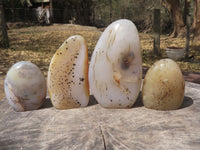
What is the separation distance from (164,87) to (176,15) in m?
8.92

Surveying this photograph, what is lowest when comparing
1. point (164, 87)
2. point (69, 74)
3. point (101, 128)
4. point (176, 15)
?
point (101, 128)

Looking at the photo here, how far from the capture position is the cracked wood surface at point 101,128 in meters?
1.35

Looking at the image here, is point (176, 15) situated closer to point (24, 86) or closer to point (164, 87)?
point (164, 87)

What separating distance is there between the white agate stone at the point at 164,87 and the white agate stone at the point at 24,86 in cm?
92

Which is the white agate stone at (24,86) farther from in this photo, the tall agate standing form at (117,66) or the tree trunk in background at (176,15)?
the tree trunk in background at (176,15)

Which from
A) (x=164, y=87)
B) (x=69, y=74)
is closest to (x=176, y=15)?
(x=164, y=87)

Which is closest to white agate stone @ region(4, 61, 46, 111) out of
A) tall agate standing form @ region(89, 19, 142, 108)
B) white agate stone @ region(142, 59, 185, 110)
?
tall agate standing form @ region(89, 19, 142, 108)

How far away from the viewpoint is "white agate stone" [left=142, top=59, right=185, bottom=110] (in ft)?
5.69

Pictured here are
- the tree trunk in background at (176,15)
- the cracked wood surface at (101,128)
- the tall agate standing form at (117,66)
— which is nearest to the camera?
the cracked wood surface at (101,128)

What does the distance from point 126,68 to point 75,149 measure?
2.59ft

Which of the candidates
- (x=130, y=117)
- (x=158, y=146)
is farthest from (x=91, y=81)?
(x=158, y=146)

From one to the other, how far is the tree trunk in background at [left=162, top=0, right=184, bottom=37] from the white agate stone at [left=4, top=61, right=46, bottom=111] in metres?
8.57

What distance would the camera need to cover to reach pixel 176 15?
967cm

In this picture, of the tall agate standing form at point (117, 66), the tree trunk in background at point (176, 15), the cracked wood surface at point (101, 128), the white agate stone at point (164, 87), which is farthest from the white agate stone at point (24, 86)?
the tree trunk in background at point (176, 15)
